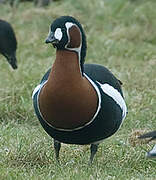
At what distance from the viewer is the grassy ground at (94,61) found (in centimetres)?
467

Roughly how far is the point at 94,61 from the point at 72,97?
14.0 feet

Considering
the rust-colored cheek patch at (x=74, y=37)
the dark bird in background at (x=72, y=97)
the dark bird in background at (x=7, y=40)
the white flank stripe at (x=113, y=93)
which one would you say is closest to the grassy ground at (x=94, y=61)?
the dark bird in background at (x=7, y=40)

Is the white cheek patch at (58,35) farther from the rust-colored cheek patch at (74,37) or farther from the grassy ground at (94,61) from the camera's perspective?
the grassy ground at (94,61)

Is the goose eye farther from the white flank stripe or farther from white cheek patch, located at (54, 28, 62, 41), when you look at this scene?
the white flank stripe

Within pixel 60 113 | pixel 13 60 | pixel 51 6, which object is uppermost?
pixel 60 113

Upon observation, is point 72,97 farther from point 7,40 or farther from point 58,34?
point 7,40

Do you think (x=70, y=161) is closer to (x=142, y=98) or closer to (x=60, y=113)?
(x=60, y=113)

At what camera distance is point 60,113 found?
4.37m

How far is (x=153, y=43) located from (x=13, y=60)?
2.37 metres

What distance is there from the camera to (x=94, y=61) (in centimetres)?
856

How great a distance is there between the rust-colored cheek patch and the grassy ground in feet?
2.50

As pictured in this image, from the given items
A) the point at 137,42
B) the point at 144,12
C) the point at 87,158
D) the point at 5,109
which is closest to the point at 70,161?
the point at 87,158

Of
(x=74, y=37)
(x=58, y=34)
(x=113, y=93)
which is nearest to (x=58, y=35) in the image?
(x=58, y=34)

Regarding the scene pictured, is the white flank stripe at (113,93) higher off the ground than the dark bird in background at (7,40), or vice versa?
the white flank stripe at (113,93)
